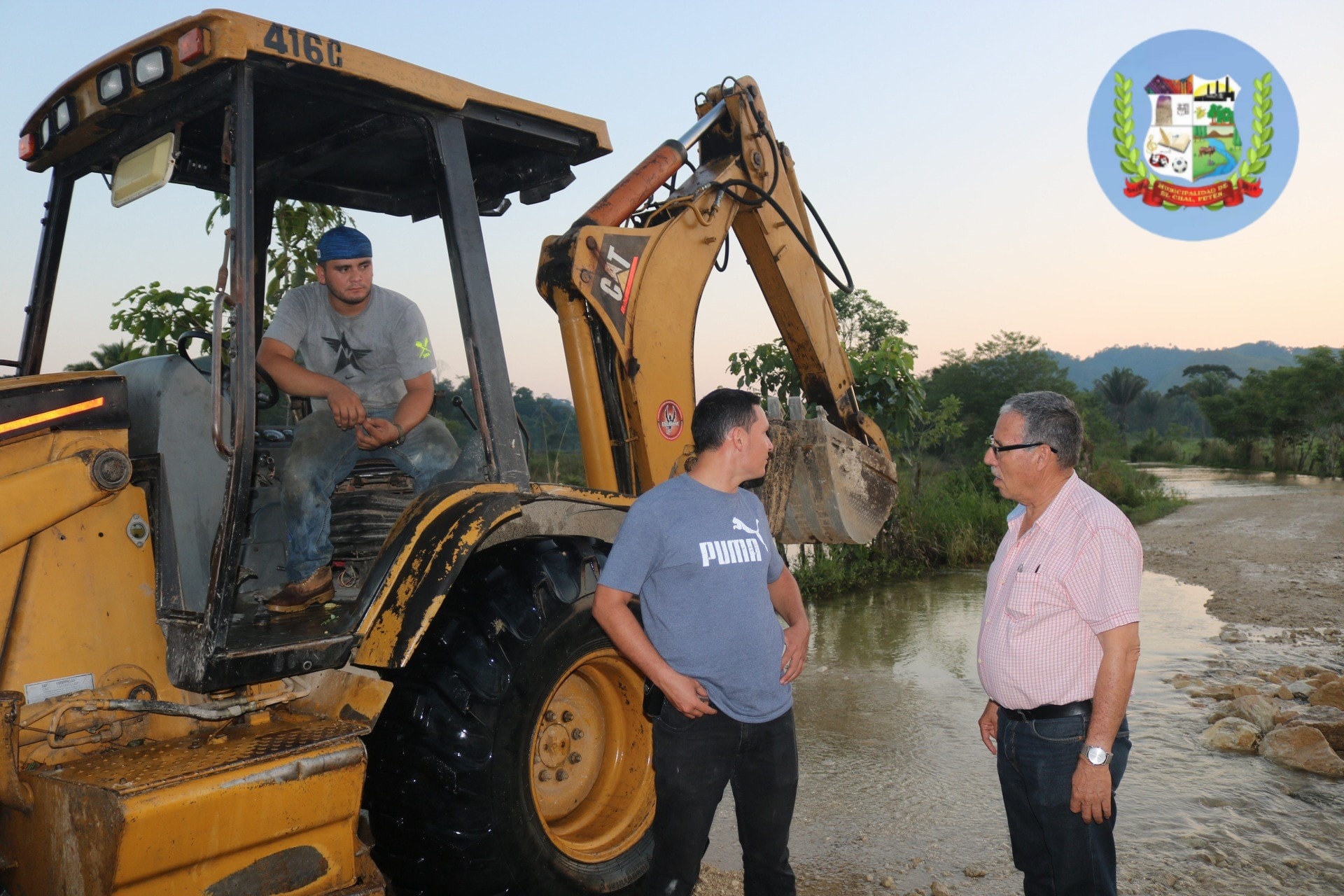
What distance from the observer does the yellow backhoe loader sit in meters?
2.60

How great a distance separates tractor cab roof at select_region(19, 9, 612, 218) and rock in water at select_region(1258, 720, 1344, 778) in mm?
4223

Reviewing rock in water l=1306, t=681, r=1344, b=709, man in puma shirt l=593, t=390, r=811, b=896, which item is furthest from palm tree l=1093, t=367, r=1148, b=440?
man in puma shirt l=593, t=390, r=811, b=896

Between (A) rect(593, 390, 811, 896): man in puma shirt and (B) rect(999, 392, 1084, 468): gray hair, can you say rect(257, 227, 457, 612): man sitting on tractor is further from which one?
(B) rect(999, 392, 1084, 468): gray hair

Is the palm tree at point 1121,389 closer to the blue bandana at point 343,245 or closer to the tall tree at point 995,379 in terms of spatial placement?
the tall tree at point 995,379

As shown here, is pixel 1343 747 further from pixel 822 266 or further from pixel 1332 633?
pixel 822 266

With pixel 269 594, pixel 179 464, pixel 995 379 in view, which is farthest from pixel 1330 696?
pixel 995 379

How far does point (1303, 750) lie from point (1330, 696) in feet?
3.70

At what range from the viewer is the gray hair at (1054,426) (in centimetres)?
276

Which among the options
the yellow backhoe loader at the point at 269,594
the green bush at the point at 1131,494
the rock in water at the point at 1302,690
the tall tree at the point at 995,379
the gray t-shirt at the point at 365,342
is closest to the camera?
the yellow backhoe loader at the point at 269,594

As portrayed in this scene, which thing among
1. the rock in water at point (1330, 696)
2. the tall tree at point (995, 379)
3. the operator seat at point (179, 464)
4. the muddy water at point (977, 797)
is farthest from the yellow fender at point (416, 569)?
the tall tree at point (995, 379)

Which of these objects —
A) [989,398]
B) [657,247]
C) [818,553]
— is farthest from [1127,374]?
[657,247]

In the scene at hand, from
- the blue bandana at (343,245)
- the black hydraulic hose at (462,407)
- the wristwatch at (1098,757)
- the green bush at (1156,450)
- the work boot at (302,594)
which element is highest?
the blue bandana at (343,245)

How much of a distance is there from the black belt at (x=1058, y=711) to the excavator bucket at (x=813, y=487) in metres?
2.82

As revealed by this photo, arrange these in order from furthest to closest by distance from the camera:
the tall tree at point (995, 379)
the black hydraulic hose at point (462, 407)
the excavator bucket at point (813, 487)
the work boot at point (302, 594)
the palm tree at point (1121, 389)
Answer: the palm tree at point (1121, 389), the tall tree at point (995, 379), the excavator bucket at point (813, 487), the black hydraulic hose at point (462, 407), the work boot at point (302, 594)
